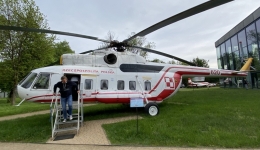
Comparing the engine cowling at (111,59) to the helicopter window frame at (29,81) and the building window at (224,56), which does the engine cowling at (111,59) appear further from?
the building window at (224,56)

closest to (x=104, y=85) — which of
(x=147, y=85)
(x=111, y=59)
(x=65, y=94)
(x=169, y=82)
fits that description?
(x=111, y=59)

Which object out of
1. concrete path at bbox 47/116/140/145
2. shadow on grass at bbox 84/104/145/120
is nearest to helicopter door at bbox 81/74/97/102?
shadow on grass at bbox 84/104/145/120

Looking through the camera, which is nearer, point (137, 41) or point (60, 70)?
point (60, 70)

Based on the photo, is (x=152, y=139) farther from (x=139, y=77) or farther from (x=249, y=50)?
(x=249, y=50)

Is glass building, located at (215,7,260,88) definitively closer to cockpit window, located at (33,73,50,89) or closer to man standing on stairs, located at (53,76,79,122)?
man standing on stairs, located at (53,76,79,122)

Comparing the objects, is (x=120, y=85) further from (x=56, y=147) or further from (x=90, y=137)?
(x=56, y=147)

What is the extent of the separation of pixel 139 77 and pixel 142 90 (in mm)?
756

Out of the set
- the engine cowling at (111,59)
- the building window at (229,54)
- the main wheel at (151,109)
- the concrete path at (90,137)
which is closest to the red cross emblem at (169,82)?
the main wheel at (151,109)

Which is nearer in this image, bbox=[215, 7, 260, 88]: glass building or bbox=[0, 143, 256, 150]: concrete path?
bbox=[0, 143, 256, 150]: concrete path

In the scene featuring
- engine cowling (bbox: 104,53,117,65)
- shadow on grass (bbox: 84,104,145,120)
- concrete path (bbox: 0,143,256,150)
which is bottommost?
concrete path (bbox: 0,143,256,150)

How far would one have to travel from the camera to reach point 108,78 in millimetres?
8961

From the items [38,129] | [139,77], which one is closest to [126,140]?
[38,129]

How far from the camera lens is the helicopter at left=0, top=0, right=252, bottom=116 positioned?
309 inches

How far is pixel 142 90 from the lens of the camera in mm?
9430
